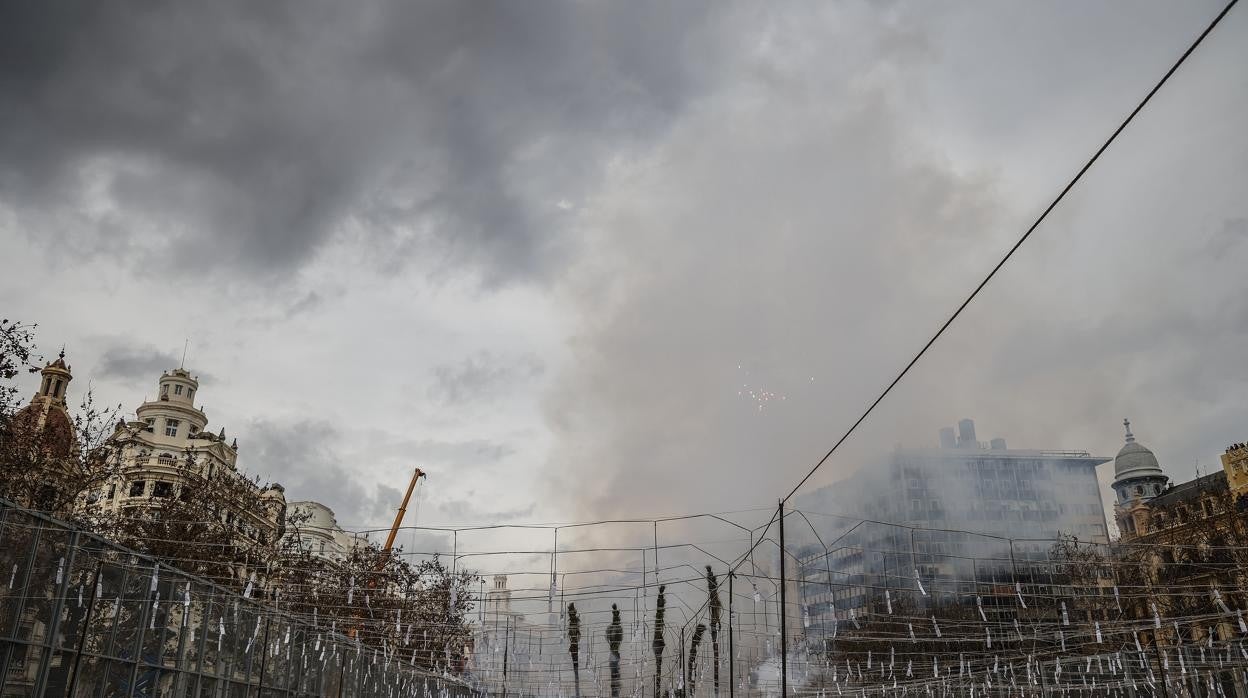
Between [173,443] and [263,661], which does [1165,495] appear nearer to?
[263,661]

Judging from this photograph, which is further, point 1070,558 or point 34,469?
point 1070,558

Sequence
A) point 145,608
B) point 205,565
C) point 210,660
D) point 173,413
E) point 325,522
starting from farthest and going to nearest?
point 325,522
point 173,413
point 205,565
point 210,660
point 145,608

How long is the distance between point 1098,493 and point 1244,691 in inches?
3386

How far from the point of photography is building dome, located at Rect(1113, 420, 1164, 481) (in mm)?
81062

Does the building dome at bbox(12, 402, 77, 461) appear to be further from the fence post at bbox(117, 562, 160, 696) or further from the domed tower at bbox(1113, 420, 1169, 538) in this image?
the domed tower at bbox(1113, 420, 1169, 538)

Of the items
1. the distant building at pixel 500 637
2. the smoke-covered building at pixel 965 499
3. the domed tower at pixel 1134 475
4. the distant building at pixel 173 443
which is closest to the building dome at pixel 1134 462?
Result: the domed tower at pixel 1134 475

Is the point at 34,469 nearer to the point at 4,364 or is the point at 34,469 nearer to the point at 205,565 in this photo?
the point at 4,364

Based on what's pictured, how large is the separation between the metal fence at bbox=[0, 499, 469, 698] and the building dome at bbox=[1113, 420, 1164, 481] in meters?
80.0

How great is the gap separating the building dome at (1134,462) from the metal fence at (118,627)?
8003cm

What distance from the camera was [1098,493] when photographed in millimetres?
105938

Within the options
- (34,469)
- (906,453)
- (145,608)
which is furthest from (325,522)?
(145,608)

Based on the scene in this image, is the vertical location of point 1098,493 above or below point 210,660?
above

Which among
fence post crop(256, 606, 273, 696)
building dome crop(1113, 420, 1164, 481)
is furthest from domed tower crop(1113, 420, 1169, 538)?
fence post crop(256, 606, 273, 696)

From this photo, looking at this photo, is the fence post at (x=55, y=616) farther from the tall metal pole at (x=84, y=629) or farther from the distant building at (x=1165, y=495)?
the distant building at (x=1165, y=495)
